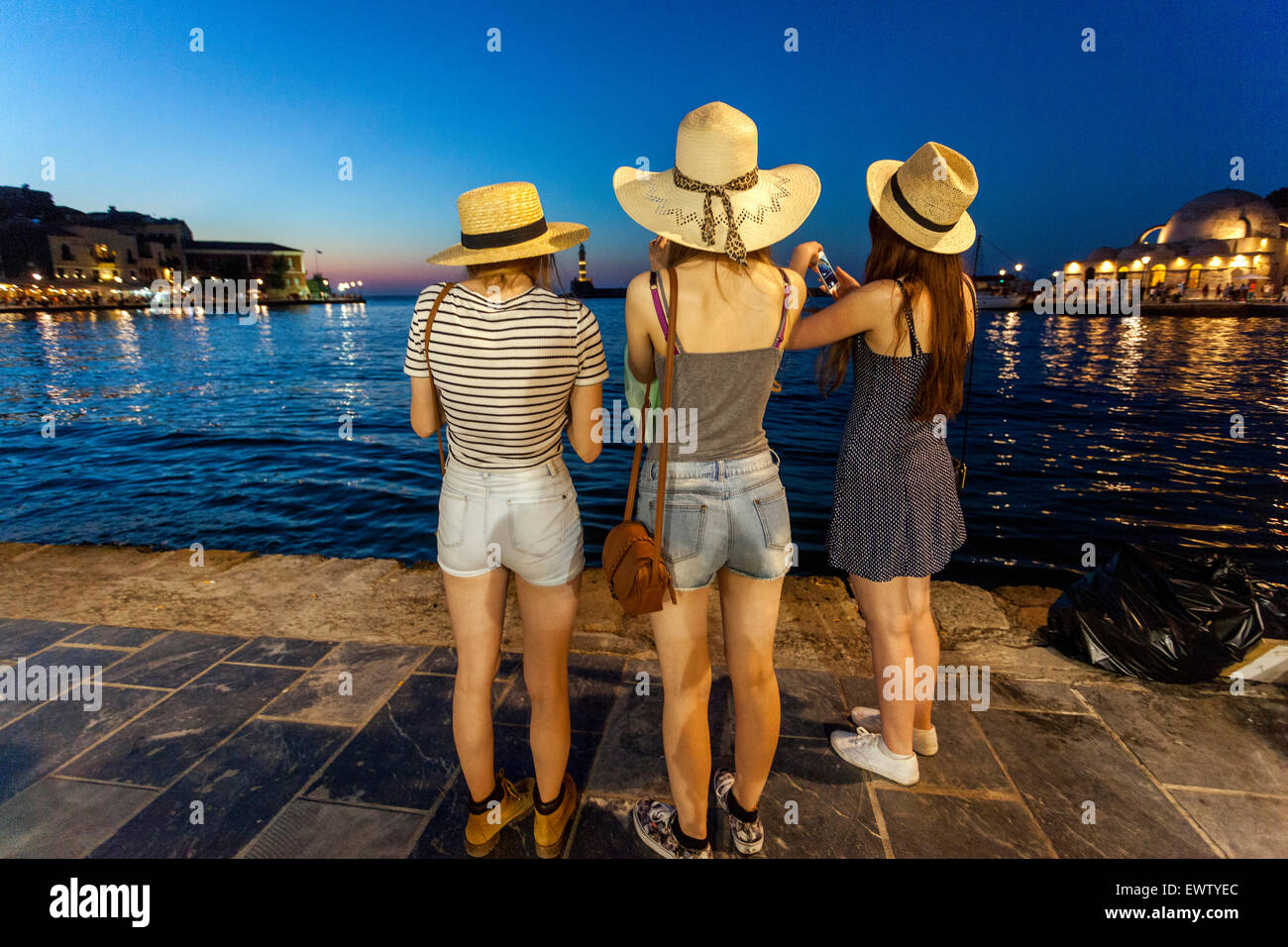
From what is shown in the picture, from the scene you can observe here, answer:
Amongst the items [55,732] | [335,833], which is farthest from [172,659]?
[335,833]

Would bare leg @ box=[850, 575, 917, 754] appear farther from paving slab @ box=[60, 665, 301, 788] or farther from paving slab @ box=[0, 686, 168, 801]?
paving slab @ box=[0, 686, 168, 801]

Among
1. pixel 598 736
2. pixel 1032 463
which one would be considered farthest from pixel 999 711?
pixel 1032 463

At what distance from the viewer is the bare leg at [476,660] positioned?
1.84 meters

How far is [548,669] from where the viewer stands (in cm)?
195

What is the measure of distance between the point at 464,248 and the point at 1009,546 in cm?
838

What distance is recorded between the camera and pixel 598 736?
261 cm

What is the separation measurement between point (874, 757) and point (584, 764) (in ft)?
3.89

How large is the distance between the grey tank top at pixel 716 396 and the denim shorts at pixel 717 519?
0.18ft

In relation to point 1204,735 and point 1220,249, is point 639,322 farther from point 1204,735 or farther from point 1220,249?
point 1220,249

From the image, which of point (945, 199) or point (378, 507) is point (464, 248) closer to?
point (945, 199)

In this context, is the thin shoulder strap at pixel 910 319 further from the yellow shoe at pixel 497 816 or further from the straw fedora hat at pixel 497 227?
the yellow shoe at pixel 497 816

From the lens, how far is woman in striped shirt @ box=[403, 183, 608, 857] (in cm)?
163

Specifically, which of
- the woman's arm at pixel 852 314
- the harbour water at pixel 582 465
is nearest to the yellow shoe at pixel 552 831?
the woman's arm at pixel 852 314

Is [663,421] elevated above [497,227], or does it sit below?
below
